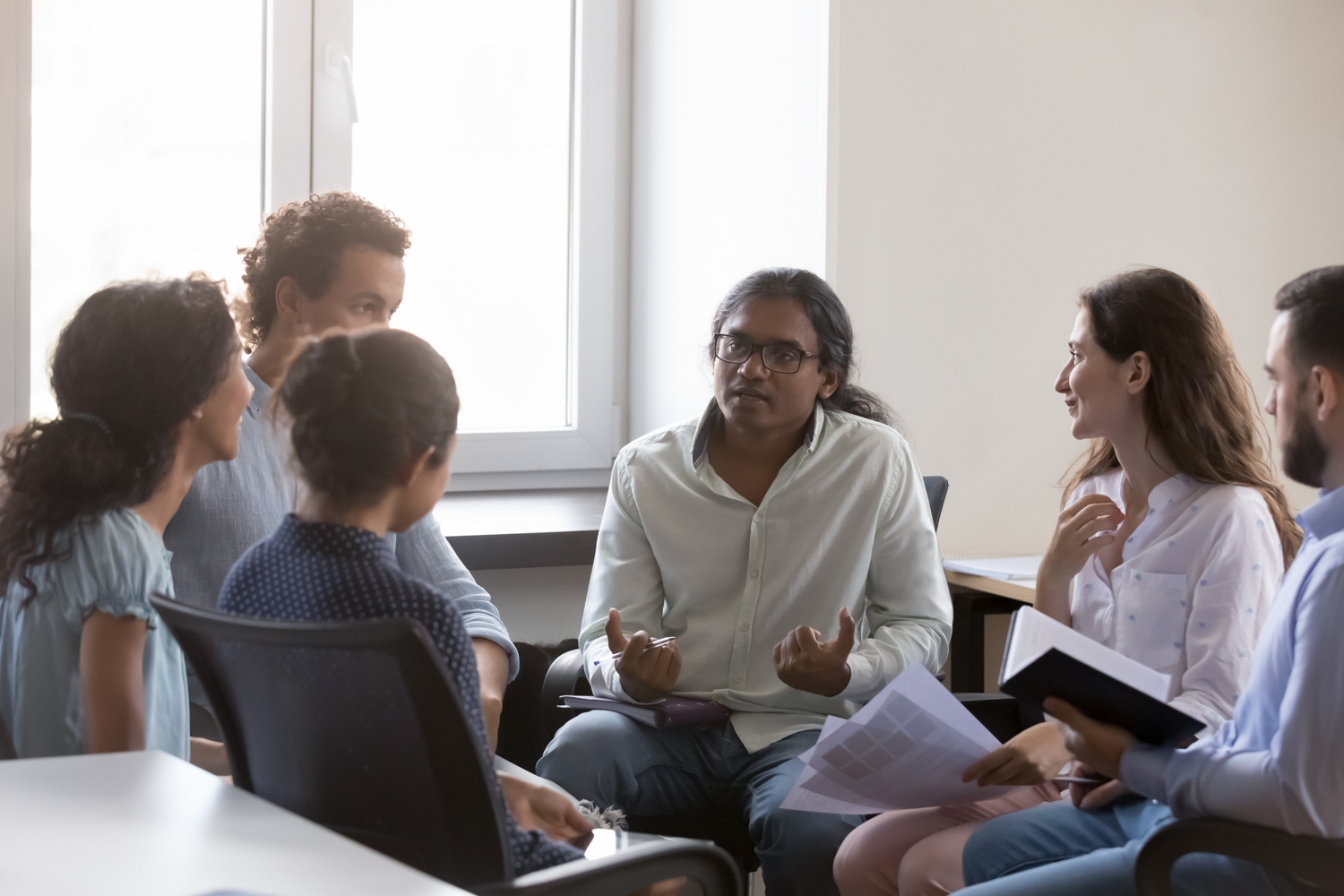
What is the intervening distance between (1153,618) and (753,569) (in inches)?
24.2

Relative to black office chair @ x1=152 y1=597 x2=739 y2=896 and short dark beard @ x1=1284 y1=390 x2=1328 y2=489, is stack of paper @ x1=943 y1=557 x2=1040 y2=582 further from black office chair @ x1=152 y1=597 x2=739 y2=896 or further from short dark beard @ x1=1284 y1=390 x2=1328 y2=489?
black office chair @ x1=152 y1=597 x2=739 y2=896

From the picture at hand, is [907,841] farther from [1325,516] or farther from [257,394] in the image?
[257,394]

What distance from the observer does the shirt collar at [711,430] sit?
210 centimetres

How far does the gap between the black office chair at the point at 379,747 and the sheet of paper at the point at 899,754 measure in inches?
15.4

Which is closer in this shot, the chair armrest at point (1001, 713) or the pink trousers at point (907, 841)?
the pink trousers at point (907, 841)

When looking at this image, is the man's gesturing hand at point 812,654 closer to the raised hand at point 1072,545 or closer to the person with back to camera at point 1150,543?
the person with back to camera at point 1150,543

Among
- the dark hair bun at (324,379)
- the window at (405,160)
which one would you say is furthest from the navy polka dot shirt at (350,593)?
the window at (405,160)

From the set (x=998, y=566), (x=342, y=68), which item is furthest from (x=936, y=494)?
(x=342, y=68)

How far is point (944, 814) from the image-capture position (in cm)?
173

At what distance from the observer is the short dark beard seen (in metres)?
1.36

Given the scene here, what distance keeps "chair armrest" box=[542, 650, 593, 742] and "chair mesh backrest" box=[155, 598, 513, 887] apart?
91 centimetres

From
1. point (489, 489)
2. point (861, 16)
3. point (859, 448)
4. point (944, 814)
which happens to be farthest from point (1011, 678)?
point (489, 489)

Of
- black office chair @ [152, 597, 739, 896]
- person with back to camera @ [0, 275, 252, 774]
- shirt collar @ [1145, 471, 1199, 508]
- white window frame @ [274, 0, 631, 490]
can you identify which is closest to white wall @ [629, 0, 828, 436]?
white window frame @ [274, 0, 631, 490]

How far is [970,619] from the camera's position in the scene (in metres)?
2.50
